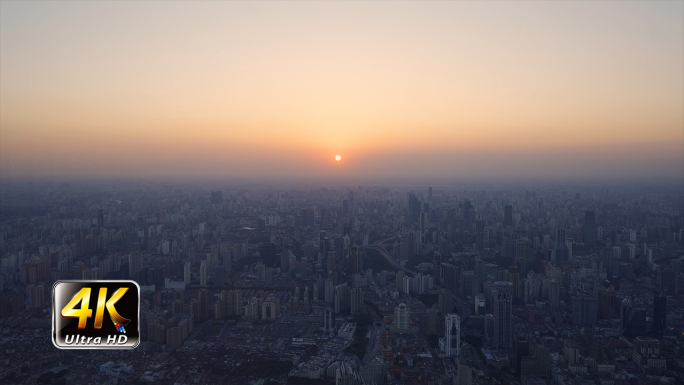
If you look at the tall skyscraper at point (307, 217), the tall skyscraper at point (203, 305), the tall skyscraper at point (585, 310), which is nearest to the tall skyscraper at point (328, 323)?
the tall skyscraper at point (203, 305)

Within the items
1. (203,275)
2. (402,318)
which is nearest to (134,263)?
(203,275)

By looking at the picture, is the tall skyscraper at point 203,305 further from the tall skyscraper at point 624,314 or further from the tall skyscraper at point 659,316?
the tall skyscraper at point 659,316

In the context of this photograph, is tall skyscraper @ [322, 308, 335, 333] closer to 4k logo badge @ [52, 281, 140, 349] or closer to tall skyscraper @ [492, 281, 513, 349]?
tall skyscraper @ [492, 281, 513, 349]

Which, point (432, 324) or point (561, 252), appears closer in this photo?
point (432, 324)

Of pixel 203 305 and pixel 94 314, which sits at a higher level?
pixel 94 314

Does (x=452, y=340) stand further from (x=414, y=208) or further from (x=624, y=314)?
(x=414, y=208)

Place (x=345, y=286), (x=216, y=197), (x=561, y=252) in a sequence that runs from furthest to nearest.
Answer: (x=216, y=197) → (x=561, y=252) → (x=345, y=286)
